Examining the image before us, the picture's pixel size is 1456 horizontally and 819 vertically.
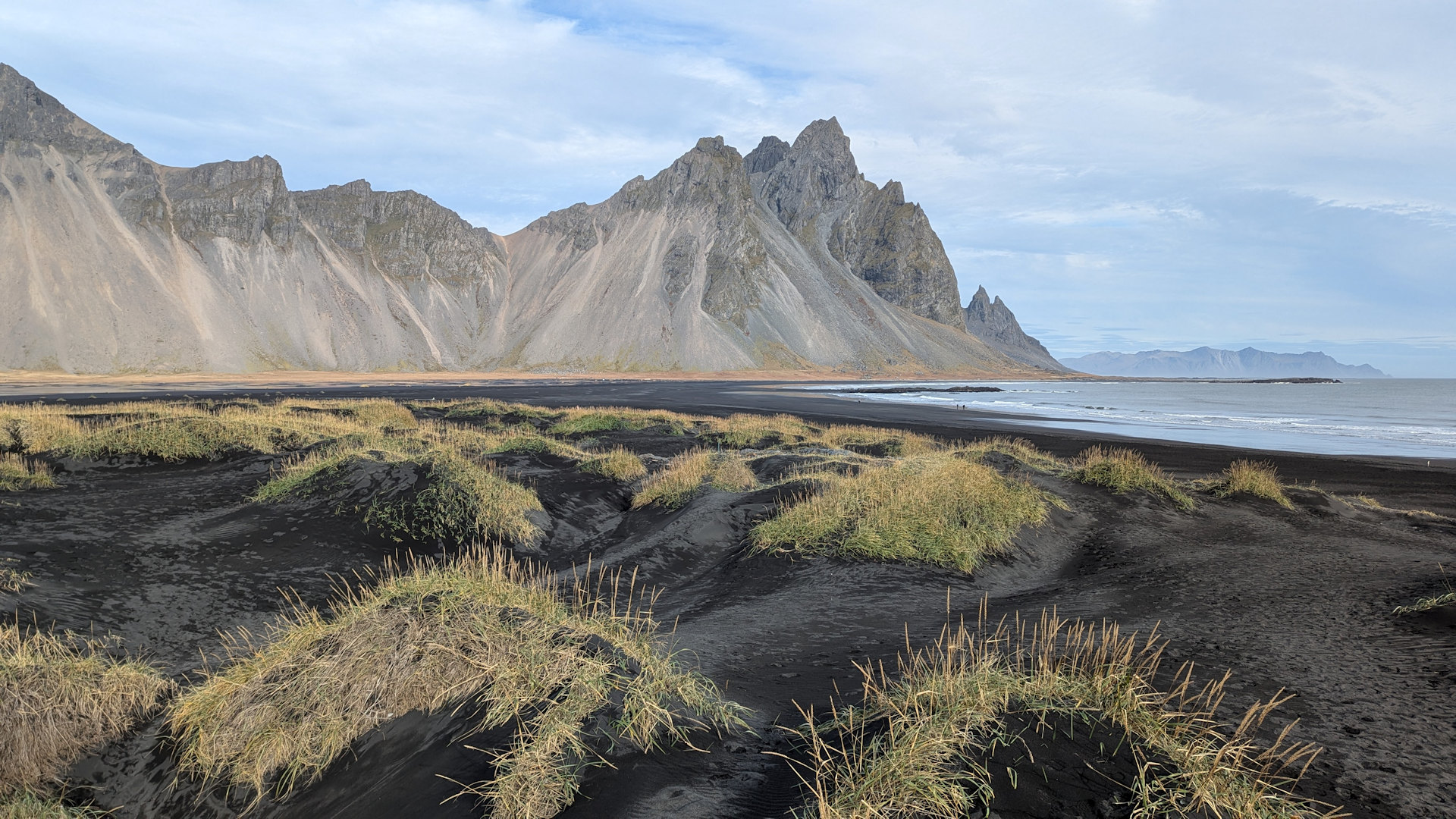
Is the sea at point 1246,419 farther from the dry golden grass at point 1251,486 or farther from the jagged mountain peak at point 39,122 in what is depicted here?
the jagged mountain peak at point 39,122

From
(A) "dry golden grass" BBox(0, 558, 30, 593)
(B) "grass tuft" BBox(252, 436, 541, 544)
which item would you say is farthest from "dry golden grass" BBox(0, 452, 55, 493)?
(A) "dry golden grass" BBox(0, 558, 30, 593)

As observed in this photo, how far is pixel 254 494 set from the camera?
594 inches

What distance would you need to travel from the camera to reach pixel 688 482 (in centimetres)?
1634

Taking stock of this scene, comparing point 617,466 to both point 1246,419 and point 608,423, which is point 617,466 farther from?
point 1246,419

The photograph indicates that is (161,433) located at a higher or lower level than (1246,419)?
lower

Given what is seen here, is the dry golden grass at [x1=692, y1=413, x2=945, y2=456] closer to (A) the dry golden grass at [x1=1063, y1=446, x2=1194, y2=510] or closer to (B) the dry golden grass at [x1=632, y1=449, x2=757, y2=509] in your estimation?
(A) the dry golden grass at [x1=1063, y1=446, x2=1194, y2=510]

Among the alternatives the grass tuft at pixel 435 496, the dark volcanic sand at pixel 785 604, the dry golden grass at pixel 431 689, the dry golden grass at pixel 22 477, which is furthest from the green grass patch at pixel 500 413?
the dry golden grass at pixel 431 689

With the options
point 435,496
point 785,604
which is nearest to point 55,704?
point 785,604

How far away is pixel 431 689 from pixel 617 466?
44.8ft

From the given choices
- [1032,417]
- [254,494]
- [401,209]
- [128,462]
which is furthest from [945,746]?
[401,209]

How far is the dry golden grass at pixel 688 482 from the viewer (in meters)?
15.9

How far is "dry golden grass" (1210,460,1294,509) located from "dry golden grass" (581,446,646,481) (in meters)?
14.6

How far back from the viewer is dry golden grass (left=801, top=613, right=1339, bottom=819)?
3717 mm

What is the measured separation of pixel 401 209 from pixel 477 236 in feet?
51.3
